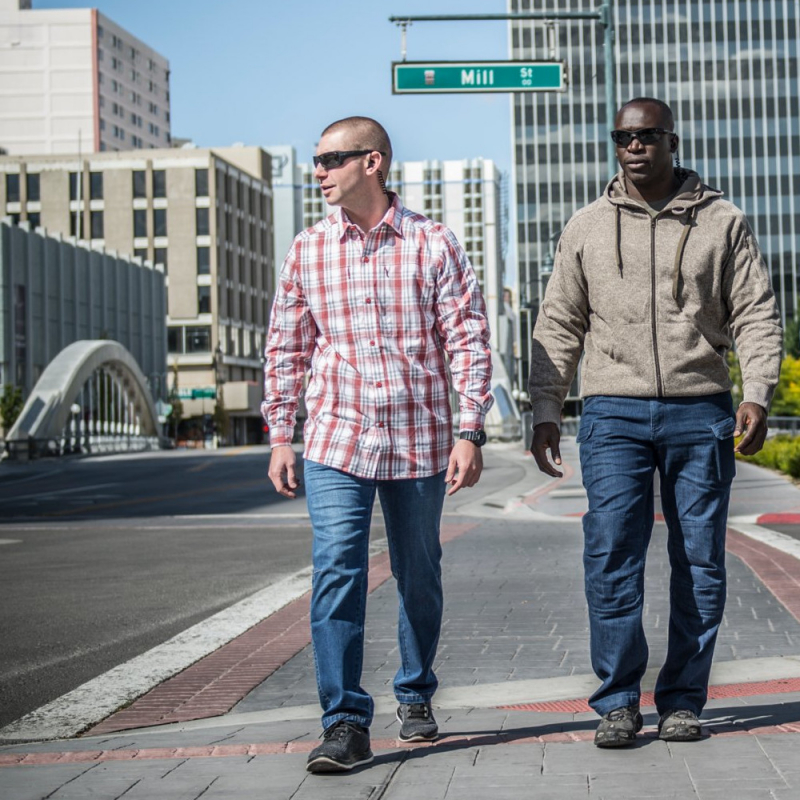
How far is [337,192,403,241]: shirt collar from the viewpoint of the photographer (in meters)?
4.17

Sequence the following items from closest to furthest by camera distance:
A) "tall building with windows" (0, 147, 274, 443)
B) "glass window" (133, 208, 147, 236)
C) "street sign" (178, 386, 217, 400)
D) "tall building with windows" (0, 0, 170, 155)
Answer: "street sign" (178, 386, 217, 400) < "tall building with windows" (0, 147, 274, 443) < "glass window" (133, 208, 147, 236) < "tall building with windows" (0, 0, 170, 155)

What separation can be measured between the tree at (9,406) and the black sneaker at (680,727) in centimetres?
6051

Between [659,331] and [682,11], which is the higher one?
[682,11]

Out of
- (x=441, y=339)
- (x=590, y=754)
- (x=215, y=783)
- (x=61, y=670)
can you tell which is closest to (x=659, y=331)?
(x=441, y=339)

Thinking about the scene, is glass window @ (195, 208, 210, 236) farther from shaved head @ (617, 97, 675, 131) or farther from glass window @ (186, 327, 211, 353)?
shaved head @ (617, 97, 675, 131)

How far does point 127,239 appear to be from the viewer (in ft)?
355

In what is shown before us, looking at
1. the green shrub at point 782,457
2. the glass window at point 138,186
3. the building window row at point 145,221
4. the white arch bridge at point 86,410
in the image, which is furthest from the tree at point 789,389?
the glass window at point 138,186

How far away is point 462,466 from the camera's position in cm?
406

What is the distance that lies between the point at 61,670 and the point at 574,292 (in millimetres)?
3220

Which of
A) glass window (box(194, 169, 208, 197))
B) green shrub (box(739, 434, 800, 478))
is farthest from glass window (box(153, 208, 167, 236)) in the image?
green shrub (box(739, 434, 800, 478))

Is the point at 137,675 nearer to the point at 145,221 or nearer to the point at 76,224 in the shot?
the point at 145,221

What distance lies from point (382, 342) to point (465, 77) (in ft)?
46.2

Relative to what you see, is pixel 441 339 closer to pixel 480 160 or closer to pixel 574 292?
pixel 574 292

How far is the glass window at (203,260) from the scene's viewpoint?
106688mm
